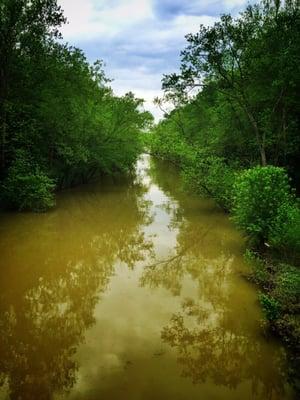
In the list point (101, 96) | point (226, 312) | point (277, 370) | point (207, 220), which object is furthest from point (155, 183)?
point (277, 370)

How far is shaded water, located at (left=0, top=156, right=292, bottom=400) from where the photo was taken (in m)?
7.24

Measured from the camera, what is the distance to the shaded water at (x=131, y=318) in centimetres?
724

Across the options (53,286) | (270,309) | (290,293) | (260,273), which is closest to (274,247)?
(260,273)

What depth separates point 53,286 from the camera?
12133mm

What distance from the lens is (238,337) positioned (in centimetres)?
901

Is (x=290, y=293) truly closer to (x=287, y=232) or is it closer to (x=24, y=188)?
(x=287, y=232)

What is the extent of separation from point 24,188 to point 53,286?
1119 cm

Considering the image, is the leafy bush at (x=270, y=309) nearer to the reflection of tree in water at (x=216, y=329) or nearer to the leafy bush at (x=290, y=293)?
the leafy bush at (x=290, y=293)

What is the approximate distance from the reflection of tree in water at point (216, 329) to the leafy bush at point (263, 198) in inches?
67.0

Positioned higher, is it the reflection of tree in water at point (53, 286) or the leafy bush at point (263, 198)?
the leafy bush at point (263, 198)

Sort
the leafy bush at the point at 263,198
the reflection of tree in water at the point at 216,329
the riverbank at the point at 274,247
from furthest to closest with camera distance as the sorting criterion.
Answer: the leafy bush at the point at 263,198
the riverbank at the point at 274,247
the reflection of tree in water at the point at 216,329

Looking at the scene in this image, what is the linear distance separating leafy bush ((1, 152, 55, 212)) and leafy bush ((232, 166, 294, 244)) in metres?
12.3

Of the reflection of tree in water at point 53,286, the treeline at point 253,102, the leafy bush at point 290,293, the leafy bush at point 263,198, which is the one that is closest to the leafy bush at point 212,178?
the treeline at point 253,102

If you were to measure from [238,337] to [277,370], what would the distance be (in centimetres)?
144
